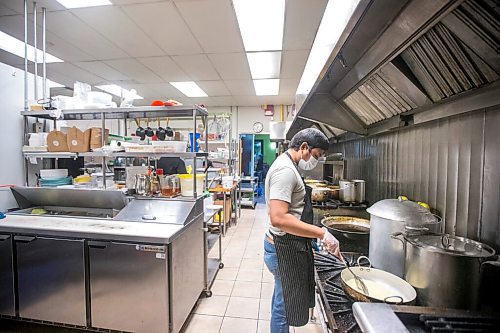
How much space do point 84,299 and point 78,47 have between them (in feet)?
12.1

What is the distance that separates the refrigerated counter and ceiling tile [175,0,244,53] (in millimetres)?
2151

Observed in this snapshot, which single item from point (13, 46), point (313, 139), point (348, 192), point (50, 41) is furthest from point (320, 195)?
point (13, 46)

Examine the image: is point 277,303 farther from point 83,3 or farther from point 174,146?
point 83,3

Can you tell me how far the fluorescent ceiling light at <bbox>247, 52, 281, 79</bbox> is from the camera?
3.91 m

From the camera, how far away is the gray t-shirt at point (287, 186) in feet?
4.49

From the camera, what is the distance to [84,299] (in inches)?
70.1

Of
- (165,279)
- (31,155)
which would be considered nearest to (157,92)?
(31,155)

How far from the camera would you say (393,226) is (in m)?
1.06

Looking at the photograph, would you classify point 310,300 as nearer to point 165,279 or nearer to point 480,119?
point 165,279

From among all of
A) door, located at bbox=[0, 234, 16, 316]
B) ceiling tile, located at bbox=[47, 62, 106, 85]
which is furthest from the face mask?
ceiling tile, located at bbox=[47, 62, 106, 85]

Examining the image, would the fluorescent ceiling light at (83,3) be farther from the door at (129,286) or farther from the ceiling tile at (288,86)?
the ceiling tile at (288,86)

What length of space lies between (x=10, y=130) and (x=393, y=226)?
10.4 ft

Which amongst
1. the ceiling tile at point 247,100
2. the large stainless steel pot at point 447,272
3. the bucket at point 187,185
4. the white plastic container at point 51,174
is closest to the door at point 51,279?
the white plastic container at point 51,174

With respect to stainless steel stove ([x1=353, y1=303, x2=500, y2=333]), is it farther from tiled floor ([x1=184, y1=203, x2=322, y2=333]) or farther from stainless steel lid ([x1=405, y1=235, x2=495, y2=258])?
tiled floor ([x1=184, y1=203, x2=322, y2=333])
